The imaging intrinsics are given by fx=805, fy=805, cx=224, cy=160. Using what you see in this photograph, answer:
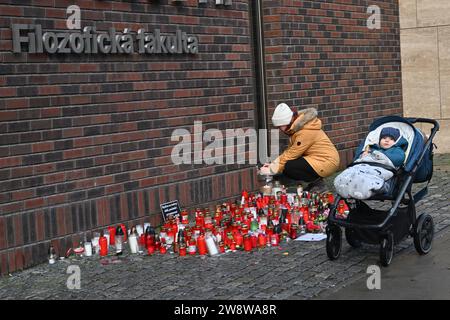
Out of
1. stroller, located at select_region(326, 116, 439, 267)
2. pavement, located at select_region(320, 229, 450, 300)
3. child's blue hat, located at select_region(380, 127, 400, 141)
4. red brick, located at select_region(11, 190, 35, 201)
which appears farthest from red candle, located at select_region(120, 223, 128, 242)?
child's blue hat, located at select_region(380, 127, 400, 141)

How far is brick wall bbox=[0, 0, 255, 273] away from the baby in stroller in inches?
93.6

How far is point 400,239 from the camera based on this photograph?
7.11 m

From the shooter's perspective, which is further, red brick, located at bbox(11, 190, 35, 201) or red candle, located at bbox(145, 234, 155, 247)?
red candle, located at bbox(145, 234, 155, 247)

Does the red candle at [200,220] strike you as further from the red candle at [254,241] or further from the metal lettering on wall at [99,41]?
the metal lettering on wall at [99,41]

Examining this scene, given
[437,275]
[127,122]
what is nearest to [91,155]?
[127,122]

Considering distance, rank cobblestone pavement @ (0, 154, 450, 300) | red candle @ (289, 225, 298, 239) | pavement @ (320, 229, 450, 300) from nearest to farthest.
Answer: pavement @ (320, 229, 450, 300) < cobblestone pavement @ (0, 154, 450, 300) < red candle @ (289, 225, 298, 239)

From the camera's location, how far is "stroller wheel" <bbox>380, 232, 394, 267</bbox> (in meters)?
6.78

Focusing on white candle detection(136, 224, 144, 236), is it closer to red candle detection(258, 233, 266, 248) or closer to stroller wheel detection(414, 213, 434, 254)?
red candle detection(258, 233, 266, 248)

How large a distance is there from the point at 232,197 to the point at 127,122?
75.4 inches

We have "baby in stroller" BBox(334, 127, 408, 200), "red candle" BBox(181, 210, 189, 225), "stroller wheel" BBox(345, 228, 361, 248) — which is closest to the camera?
"baby in stroller" BBox(334, 127, 408, 200)

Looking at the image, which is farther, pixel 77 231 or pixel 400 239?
pixel 77 231
